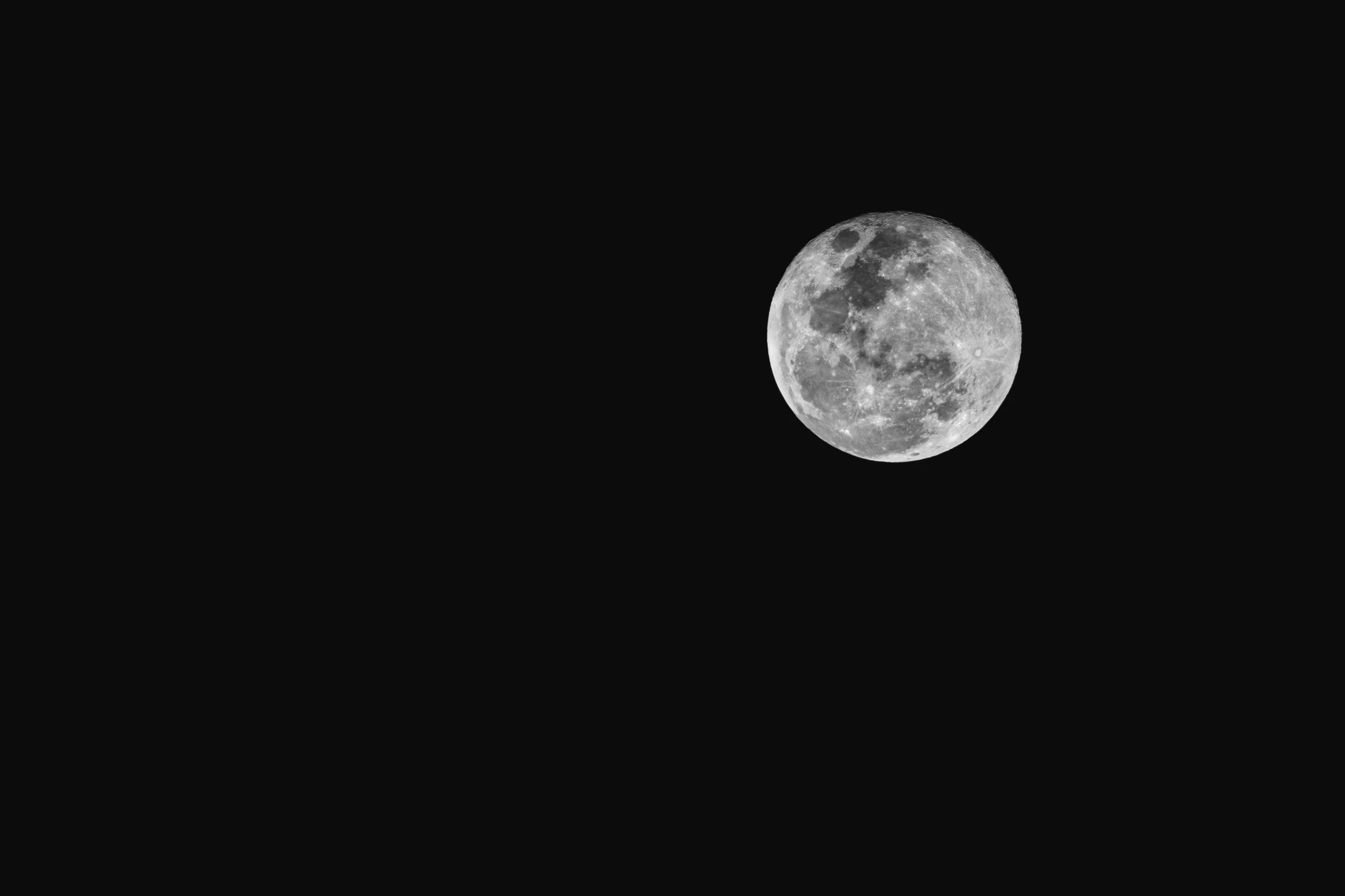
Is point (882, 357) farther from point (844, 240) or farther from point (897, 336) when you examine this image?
point (844, 240)

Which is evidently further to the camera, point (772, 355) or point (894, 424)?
point (772, 355)

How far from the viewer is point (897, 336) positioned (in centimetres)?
448

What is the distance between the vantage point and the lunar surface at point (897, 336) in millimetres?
4516

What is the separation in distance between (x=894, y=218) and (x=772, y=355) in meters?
1.10

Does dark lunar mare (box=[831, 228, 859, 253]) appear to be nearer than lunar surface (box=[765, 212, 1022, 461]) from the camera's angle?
No

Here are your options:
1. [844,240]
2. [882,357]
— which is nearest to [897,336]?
[882,357]

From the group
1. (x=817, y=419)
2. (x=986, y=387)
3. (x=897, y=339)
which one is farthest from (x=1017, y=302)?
(x=817, y=419)

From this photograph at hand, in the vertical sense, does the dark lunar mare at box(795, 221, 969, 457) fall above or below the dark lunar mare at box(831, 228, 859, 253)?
below

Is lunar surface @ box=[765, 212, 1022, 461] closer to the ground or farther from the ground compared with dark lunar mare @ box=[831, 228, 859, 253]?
closer to the ground

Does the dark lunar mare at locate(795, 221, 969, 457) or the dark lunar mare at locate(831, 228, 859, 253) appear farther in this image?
the dark lunar mare at locate(831, 228, 859, 253)

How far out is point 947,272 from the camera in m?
4.63

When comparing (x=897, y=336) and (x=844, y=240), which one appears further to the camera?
(x=844, y=240)

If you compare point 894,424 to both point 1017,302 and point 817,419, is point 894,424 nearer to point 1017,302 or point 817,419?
point 817,419

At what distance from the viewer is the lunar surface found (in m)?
A: 4.52
